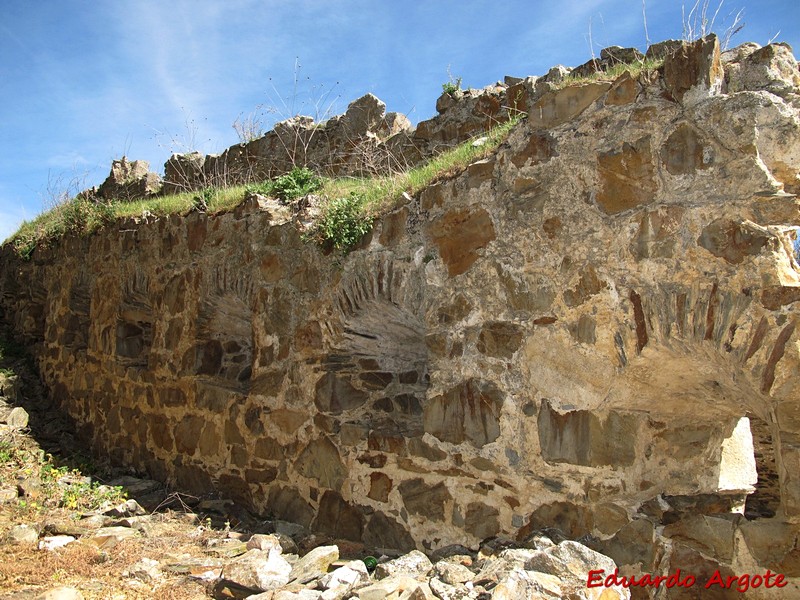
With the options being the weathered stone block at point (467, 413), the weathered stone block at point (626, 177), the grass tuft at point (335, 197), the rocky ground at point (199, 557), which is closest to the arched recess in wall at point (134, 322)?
the grass tuft at point (335, 197)

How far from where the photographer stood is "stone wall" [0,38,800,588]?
2744 mm

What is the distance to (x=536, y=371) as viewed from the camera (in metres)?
3.35

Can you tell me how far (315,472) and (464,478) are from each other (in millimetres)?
1199

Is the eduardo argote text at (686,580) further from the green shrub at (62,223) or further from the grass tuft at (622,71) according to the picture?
the green shrub at (62,223)

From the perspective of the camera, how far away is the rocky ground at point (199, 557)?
2.81 meters

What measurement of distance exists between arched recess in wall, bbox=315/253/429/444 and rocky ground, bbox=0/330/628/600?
83 cm

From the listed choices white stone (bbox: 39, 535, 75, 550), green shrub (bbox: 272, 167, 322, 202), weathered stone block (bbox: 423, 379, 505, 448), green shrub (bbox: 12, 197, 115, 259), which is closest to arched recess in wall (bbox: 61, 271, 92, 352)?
green shrub (bbox: 12, 197, 115, 259)

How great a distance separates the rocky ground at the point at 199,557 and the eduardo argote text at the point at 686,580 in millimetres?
47

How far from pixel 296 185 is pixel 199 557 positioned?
2.76m

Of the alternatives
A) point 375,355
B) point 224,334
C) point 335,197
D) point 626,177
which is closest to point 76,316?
point 224,334

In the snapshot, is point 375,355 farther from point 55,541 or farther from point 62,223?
point 62,223

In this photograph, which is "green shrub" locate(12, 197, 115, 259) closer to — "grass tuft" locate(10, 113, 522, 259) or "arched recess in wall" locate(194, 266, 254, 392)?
"grass tuft" locate(10, 113, 522, 259)

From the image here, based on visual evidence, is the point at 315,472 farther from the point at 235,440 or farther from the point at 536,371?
the point at 536,371

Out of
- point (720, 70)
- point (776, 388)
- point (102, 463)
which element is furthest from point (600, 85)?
point (102, 463)
